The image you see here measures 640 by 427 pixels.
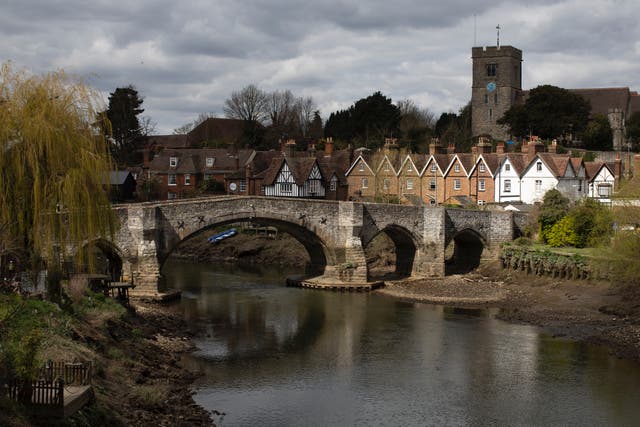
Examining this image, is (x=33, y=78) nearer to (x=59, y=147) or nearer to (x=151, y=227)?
(x=59, y=147)

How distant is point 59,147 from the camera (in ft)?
70.9

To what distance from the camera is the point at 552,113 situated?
236ft

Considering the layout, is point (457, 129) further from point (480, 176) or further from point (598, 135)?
point (480, 176)

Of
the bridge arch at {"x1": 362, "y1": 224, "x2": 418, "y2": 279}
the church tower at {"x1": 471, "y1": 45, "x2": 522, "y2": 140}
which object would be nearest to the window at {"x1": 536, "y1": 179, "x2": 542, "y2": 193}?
the bridge arch at {"x1": 362, "y1": 224, "x2": 418, "y2": 279}

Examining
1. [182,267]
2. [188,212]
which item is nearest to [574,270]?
[188,212]

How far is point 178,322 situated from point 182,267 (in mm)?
19620

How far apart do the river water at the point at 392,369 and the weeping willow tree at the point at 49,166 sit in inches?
239

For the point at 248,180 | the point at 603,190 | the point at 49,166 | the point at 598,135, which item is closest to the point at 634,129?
the point at 598,135

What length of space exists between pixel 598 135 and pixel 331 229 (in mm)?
40005

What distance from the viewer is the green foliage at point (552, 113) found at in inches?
2820

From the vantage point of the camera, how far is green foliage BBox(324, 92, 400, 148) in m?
78.3

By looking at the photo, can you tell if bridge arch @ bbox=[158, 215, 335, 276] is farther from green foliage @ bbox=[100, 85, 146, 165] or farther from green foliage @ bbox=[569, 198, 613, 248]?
Result: green foliage @ bbox=[100, 85, 146, 165]

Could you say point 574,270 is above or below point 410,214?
below

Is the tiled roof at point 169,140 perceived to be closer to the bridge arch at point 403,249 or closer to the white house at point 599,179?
the bridge arch at point 403,249
